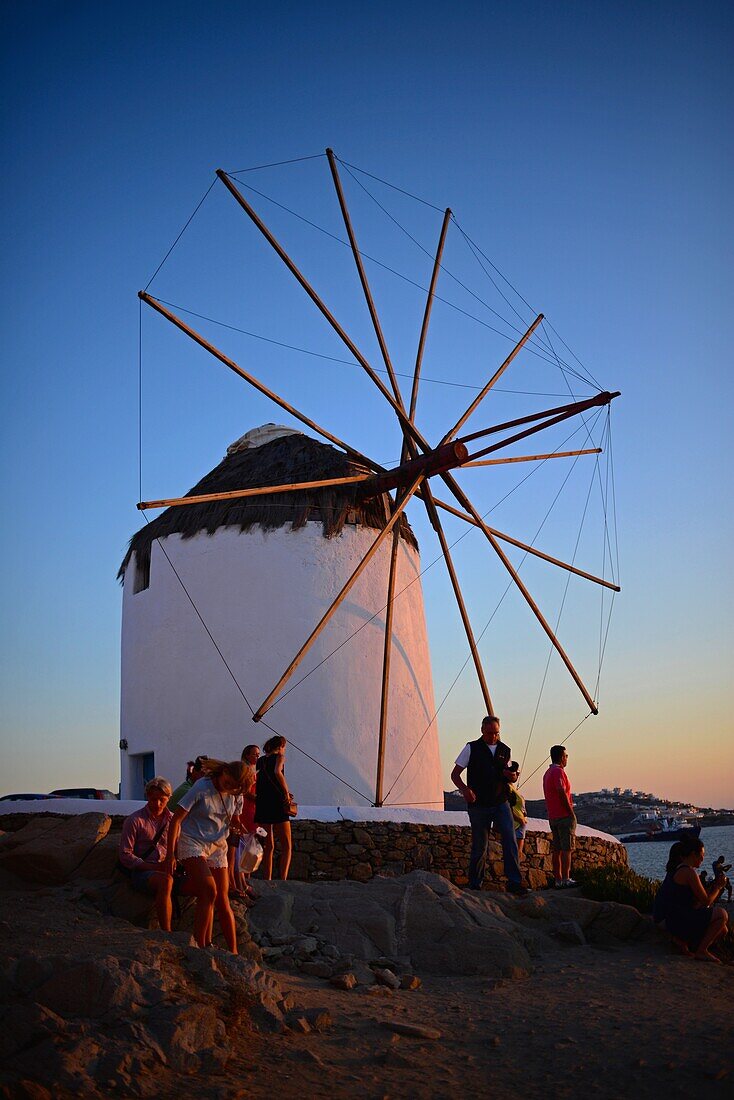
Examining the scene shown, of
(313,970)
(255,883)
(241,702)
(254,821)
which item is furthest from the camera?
(241,702)

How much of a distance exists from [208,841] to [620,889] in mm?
3743

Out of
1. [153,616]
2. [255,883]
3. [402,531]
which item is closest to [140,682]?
[153,616]

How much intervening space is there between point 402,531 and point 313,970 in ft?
25.8

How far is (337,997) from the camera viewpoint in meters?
4.80

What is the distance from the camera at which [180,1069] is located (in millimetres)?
3539

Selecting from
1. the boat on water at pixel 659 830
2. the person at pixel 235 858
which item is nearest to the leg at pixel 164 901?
the person at pixel 235 858

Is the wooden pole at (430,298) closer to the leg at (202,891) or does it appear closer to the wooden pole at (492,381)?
the wooden pole at (492,381)

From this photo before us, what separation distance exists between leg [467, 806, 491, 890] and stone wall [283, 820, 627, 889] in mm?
1633

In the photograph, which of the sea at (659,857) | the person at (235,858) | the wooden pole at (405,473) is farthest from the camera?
the sea at (659,857)

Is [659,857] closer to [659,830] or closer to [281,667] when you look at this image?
[659,830]

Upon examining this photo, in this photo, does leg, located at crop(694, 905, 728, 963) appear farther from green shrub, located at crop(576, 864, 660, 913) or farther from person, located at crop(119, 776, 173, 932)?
person, located at crop(119, 776, 173, 932)

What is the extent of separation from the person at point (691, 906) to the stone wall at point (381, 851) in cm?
313

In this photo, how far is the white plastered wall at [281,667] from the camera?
36.6 ft

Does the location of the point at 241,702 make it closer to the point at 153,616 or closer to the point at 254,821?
the point at 153,616
